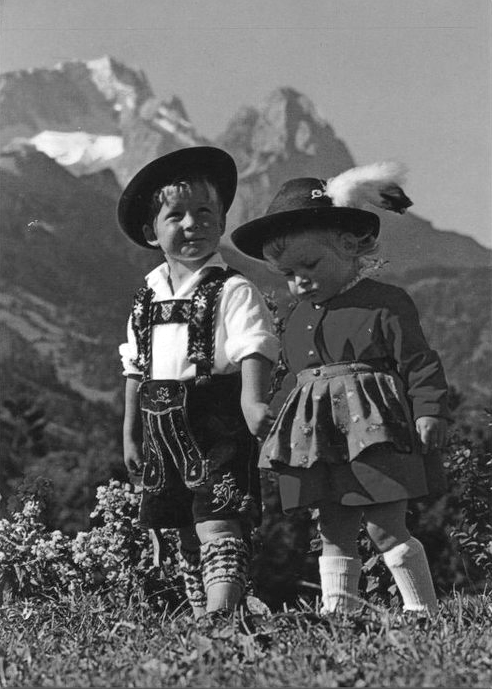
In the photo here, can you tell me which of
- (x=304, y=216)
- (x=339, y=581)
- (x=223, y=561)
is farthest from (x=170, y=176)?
A: (x=339, y=581)

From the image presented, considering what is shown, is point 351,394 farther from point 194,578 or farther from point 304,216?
point 194,578

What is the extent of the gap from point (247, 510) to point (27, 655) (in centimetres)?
86

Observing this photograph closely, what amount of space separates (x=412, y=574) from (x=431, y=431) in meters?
0.46

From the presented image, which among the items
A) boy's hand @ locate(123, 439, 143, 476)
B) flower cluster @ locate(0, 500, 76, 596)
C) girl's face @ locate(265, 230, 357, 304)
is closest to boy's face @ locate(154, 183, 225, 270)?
girl's face @ locate(265, 230, 357, 304)

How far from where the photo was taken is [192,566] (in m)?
3.74

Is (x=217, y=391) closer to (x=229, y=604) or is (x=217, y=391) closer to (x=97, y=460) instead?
(x=229, y=604)

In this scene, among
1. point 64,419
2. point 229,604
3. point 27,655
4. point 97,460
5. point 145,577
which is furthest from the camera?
point 64,419

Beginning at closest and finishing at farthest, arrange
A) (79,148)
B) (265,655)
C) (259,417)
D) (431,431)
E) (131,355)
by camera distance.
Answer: (265,655), (431,431), (259,417), (131,355), (79,148)

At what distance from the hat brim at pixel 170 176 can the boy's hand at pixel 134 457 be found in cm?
71

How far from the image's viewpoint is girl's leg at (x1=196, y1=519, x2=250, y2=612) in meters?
3.40

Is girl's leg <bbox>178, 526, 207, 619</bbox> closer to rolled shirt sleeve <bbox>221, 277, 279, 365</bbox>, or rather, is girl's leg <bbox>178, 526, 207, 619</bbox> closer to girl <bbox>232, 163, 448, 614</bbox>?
girl <bbox>232, 163, 448, 614</bbox>

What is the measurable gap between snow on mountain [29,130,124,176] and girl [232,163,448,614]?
2.78m

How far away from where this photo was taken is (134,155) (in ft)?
20.0

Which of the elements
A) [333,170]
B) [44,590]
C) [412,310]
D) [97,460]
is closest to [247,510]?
[412,310]
